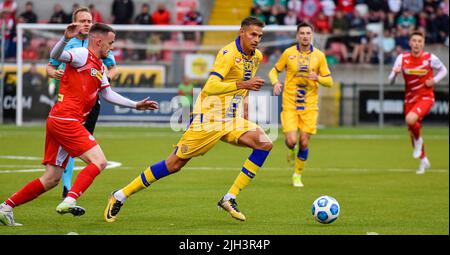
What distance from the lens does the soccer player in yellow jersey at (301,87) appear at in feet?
51.1

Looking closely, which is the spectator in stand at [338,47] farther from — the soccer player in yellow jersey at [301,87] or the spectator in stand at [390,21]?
the soccer player in yellow jersey at [301,87]

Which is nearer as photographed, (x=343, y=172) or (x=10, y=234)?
(x=10, y=234)

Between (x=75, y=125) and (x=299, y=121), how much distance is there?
652 centimetres

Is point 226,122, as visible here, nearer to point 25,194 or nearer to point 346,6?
point 25,194

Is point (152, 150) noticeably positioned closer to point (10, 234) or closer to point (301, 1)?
point (10, 234)

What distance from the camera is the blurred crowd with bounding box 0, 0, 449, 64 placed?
31000 millimetres

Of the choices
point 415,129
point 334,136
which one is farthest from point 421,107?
point 334,136

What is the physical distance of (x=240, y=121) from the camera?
A: 11.3m

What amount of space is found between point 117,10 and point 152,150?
42.2ft

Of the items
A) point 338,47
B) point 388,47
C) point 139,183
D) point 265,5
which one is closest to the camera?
point 139,183

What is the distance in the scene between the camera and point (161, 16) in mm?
33594

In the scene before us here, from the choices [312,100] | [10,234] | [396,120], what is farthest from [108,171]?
[396,120]

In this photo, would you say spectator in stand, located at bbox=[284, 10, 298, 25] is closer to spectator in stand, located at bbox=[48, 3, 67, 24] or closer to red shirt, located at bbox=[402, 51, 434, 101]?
spectator in stand, located at bbox=[48, 3, 67, 24]

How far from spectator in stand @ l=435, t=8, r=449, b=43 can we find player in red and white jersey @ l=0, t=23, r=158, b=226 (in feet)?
78.9
